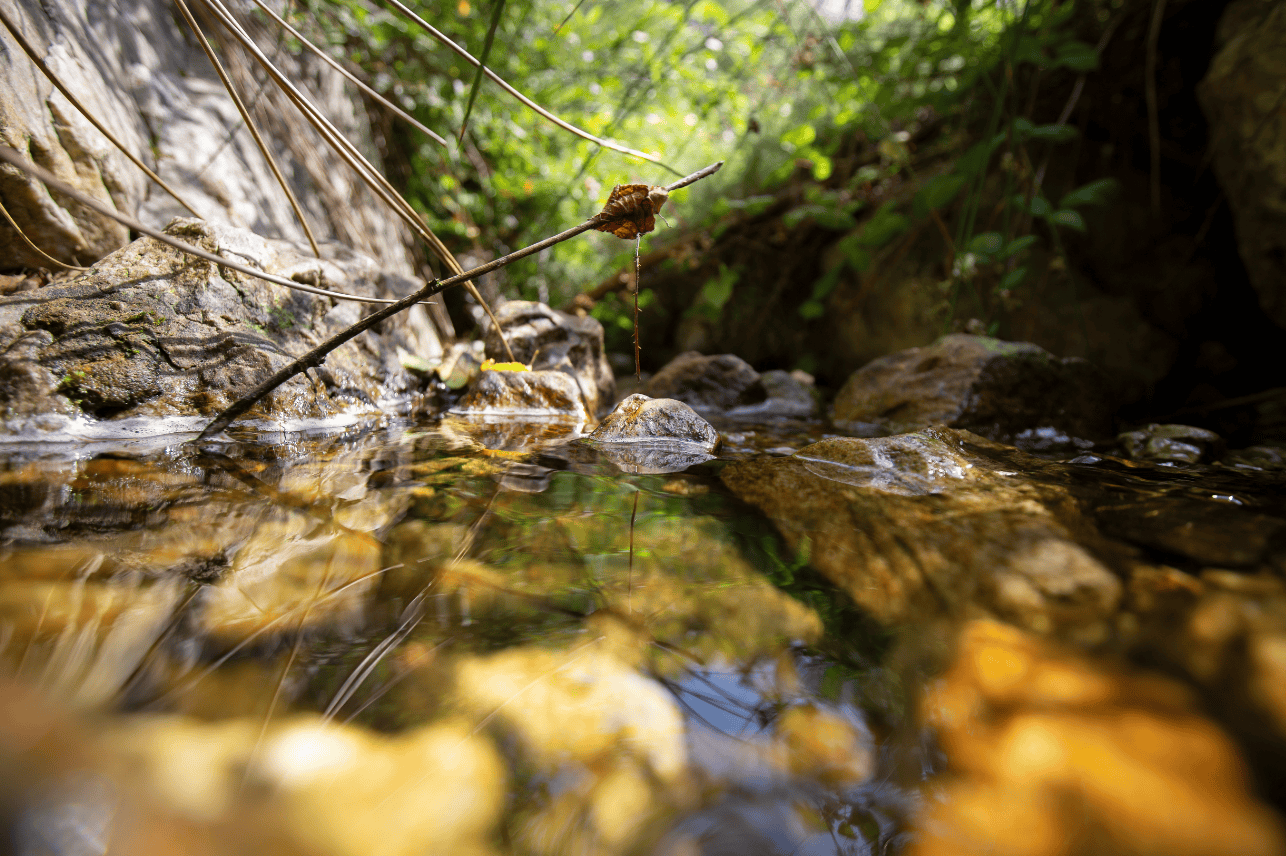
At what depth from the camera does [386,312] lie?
1.36 metres

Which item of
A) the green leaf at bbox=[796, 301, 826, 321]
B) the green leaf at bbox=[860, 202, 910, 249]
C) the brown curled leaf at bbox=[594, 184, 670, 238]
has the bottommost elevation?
the green leaf at bbox=[796, 301, 826, 321]

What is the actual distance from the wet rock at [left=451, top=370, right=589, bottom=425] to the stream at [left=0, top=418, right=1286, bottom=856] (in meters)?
1.41

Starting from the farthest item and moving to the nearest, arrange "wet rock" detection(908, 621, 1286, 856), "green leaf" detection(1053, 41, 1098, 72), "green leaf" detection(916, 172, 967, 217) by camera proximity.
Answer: "green leaf" detection(916, 172, 967, 217) → "green leaf" detection(1053, 41, 1098, 72) → "wet rock" detection(908, 621, 1286, 856)

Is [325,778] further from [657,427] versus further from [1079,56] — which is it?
A: [1079,56]

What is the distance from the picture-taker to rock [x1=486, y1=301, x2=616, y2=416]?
123 inches

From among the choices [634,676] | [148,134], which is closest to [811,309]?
[634,676]

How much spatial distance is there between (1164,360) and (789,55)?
3.29 meters

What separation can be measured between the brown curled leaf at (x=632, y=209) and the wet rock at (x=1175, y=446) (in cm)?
182

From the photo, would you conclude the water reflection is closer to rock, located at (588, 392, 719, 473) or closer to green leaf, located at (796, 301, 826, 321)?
rock, located at (588, 392, 719, 473)

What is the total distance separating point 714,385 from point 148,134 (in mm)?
3134

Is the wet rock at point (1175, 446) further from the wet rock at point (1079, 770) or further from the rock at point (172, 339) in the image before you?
the rock at point (172, 339)

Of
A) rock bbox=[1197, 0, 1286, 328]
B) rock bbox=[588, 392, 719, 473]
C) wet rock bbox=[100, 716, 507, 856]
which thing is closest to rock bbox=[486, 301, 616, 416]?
rock bbox=[588, 392, 719, 473]

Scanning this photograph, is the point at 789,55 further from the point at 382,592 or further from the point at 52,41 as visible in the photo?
the point at 382,592

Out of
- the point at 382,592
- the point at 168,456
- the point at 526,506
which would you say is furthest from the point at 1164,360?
the point at 168,456
